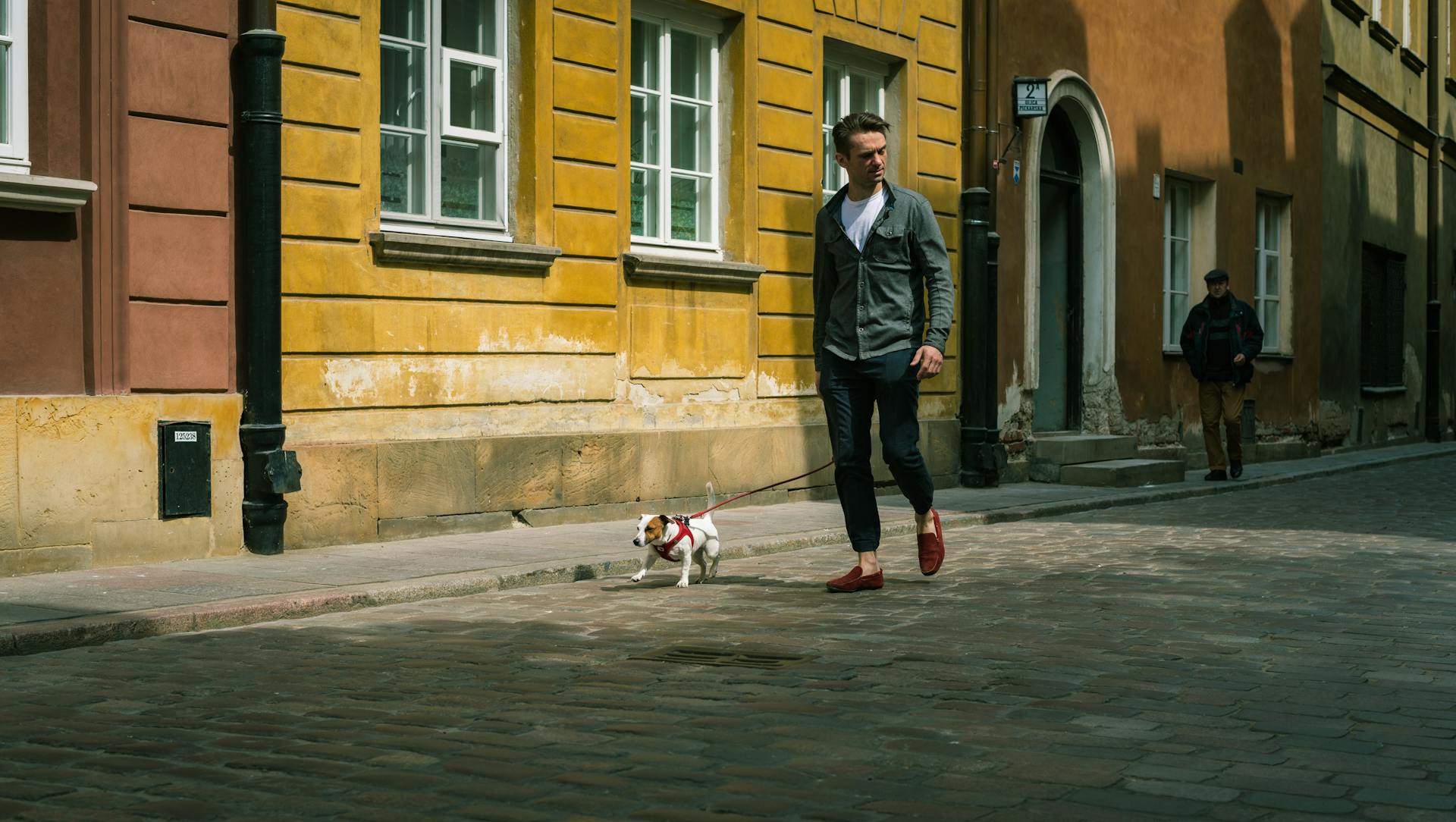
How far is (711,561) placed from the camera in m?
8.78

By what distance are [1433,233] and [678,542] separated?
24.2 meters

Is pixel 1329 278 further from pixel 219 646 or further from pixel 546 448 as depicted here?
pixel 219 646

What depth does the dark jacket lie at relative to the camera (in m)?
17.5

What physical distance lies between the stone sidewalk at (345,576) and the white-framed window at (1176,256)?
7.53 meters

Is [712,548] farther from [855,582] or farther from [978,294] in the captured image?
[978,294]

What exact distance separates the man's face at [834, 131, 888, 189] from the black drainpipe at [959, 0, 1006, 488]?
7143 millimetres

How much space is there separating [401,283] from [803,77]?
4.72 m

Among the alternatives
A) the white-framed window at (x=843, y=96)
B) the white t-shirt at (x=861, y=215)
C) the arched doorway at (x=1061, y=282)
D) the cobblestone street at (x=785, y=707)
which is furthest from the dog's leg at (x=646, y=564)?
the arched doorway at (x=1061, y=282)

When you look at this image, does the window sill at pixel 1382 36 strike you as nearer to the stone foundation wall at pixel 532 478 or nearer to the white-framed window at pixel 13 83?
the stone foundation wall at pixel 532 478

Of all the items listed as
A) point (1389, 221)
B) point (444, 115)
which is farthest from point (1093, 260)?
point (1389, 221)

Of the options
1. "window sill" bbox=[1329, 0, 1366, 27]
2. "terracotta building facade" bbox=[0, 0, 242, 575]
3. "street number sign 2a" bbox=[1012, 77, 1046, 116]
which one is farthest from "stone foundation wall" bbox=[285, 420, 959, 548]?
"window sill" bbox=[1329, 0, 1366, 27]

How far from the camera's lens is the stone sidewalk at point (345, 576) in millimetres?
7062

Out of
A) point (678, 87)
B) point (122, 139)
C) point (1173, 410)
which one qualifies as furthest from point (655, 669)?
point (1173, 410)

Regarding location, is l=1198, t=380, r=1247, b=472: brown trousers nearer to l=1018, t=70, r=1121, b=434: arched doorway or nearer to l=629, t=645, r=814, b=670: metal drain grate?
l=1018, t=70, r=1121, b=434: arched doorway
